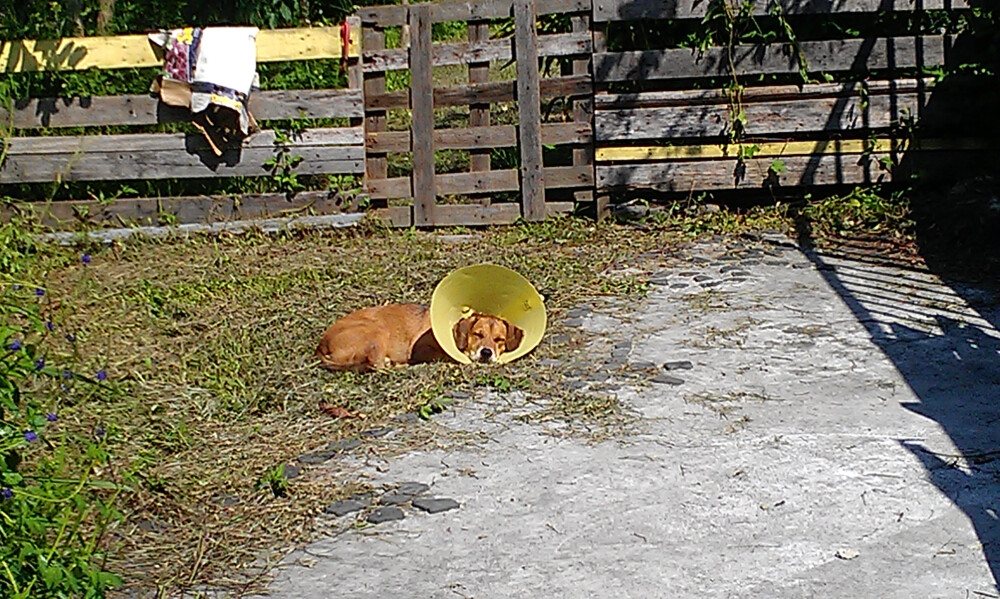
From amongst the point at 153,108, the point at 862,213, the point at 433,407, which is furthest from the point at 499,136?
the point at 433,407

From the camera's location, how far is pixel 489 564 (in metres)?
4.41

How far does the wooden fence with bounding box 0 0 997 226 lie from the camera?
32.2 feet

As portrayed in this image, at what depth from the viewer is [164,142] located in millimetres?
10047

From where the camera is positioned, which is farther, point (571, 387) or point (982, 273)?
point (982, 273)

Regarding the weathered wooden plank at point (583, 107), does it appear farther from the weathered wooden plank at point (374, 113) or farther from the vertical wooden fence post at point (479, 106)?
the weathered wooden plank at point (374, 113)

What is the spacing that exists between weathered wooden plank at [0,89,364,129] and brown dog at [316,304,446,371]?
3.61 meters

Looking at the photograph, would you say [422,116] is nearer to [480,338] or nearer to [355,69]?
[355,69]

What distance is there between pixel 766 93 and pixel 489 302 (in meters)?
3.95

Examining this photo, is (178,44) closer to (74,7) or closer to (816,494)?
(74,7)

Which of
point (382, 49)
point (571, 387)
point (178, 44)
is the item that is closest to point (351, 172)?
point (382, 49)

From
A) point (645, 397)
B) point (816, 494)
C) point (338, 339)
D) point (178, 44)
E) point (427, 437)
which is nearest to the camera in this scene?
point (816, 494)

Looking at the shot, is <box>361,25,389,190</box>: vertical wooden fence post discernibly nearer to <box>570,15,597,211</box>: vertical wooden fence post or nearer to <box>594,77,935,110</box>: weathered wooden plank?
<box>570,15,597,211</box>: vertical wooden fence post

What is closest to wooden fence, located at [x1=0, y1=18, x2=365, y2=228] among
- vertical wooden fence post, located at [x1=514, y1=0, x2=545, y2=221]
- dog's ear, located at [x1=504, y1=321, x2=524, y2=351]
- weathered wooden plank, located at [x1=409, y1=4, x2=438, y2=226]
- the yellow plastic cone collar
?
weathered wooden plank, located at [x1=409, y1=4, x2=438, y2=226]

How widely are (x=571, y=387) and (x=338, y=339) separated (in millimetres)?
1269
